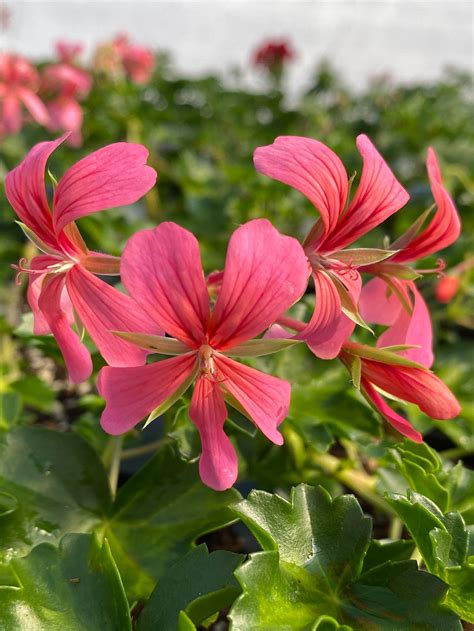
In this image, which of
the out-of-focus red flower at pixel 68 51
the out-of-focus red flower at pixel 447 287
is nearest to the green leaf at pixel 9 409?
the out-of-focus red flower at pixel 447 287

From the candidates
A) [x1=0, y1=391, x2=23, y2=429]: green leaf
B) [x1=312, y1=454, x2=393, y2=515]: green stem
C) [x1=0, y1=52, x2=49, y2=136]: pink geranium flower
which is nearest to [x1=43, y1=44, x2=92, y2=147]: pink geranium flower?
[x1=0, y1=52, x2=49, y2=136]: pink geranium flower

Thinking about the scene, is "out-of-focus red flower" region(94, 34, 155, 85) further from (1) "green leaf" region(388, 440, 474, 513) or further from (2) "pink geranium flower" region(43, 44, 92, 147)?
(1) "green leaf" region(388, 440, 474, 513)

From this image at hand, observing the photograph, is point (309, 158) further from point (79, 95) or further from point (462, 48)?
point (462, 48)

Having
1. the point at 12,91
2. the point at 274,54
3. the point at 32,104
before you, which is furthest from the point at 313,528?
the point at 274,54

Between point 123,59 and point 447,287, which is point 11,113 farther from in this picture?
point 447,287

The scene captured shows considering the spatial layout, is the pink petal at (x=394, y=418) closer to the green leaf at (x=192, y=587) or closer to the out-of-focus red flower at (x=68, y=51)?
the green leaf at (x=192, y=587)

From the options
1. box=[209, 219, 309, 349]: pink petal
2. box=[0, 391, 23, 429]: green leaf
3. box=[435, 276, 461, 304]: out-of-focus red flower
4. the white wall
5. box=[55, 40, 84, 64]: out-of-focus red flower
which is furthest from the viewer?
the white wall
